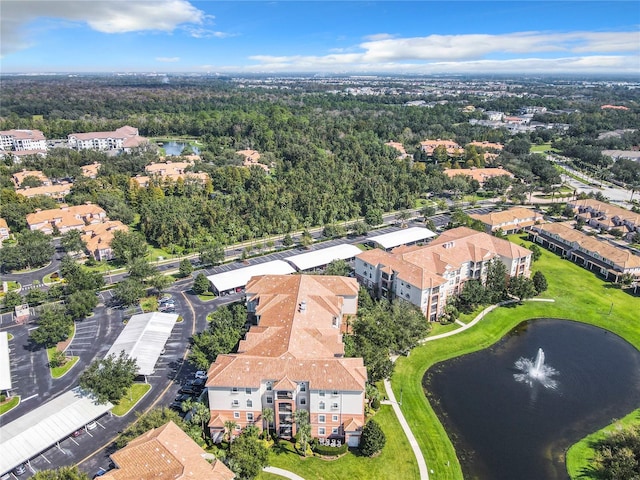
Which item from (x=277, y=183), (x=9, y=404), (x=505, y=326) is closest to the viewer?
(x=9, y=404)

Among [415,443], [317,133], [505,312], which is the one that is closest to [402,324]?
[415,443]

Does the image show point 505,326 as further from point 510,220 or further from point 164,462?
point 164,462

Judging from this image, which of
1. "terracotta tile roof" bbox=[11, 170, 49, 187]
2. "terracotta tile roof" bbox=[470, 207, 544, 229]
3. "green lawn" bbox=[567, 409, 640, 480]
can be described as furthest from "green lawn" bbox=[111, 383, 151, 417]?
"terracotta tile roof" bbox=[11, 170, 49, 187]

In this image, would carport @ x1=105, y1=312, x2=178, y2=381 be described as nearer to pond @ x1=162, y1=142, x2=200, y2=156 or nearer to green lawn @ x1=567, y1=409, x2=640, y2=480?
green lawn @ x1=567, y1=409, x2=640, y2=480

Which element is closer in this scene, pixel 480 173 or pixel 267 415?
pixel 267 415

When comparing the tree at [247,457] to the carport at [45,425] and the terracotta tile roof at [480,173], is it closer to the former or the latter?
the carport at [45,425]

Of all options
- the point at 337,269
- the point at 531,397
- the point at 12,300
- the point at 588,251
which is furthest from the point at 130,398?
the point at 588,251
